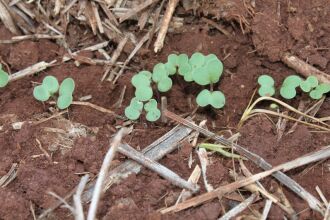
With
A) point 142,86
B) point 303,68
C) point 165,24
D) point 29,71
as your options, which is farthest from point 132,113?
point 303,68

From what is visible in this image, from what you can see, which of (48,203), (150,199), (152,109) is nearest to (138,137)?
(152,109)

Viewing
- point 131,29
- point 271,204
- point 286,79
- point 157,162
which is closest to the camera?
point 271,204

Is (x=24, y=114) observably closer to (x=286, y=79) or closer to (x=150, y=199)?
(x=150, y=199)

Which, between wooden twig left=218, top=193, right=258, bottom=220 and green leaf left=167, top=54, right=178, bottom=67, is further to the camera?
green leaf left=167, top=54, right=178, bottom=67

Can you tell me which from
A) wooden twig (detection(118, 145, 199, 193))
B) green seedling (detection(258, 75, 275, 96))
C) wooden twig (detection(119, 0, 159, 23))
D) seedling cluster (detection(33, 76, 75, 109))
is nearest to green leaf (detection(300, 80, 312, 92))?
green seedling (detection(258, 75, 275, 96))

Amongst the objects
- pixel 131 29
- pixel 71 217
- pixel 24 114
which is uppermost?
pixel 131 29

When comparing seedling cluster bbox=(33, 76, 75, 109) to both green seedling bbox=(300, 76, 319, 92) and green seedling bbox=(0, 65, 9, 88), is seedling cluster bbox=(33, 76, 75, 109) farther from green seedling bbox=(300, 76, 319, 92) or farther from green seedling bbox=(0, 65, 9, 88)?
green seedling bbox=(300, 76, 319, 92)

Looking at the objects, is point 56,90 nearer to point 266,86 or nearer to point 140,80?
point 140,80
